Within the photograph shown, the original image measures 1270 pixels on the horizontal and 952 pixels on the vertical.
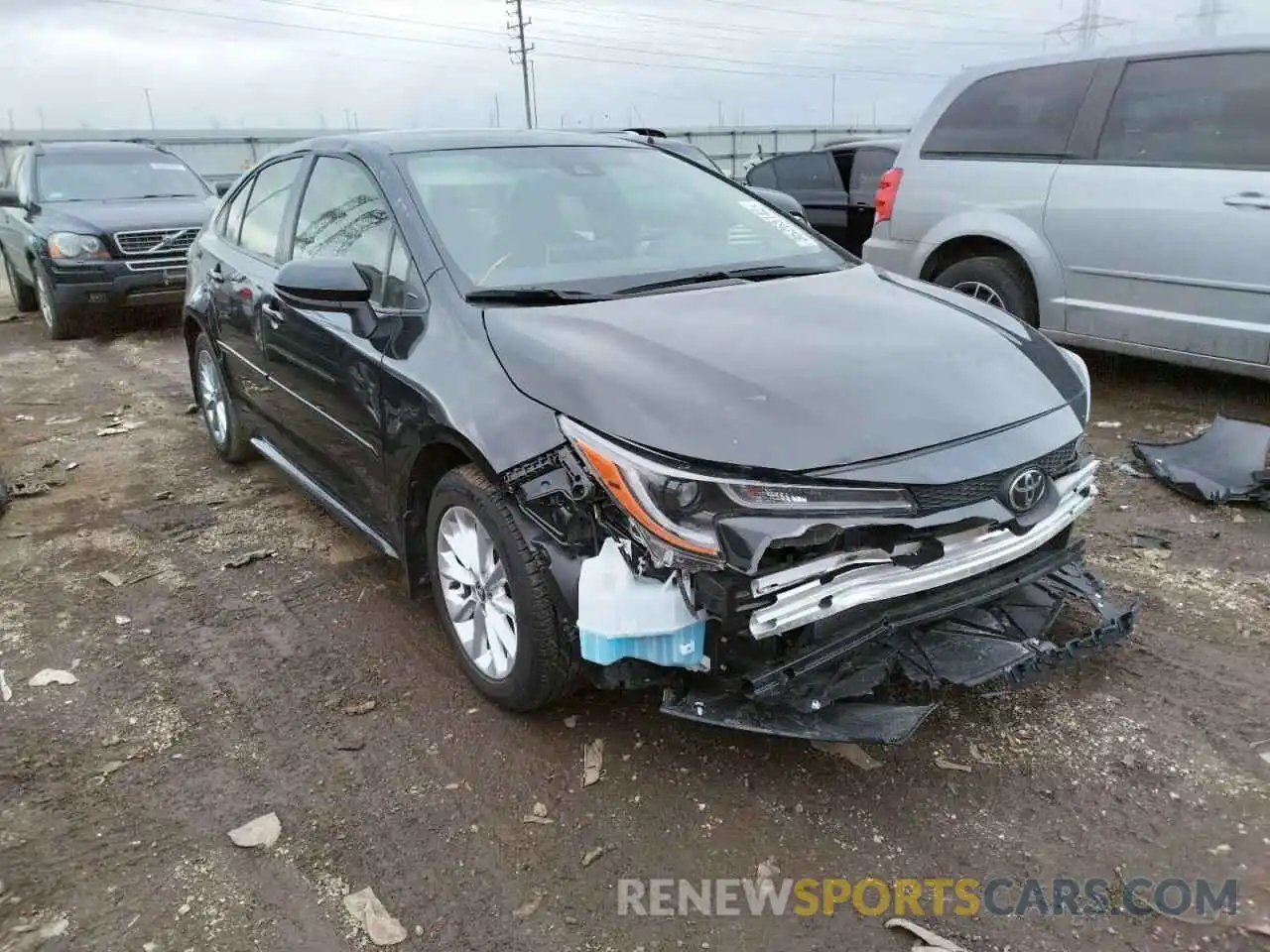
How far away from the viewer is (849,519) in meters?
2.30

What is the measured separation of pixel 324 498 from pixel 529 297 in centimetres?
146

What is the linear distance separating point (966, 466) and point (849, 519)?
1.21 ft

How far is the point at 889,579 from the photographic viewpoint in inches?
92.4

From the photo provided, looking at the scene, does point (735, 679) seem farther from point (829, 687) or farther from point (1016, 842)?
point (1016, 842)

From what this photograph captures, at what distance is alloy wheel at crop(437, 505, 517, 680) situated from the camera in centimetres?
281

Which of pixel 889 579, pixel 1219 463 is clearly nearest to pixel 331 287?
pixel 889 579

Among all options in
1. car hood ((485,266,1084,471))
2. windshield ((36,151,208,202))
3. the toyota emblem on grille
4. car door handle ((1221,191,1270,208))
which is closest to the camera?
car hood ((485,266,1084,471))

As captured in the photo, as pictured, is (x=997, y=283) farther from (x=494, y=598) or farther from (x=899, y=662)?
(x=494, y=598)

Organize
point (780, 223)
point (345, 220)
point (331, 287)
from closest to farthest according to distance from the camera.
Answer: point (331, 287)
point (345, 220)
point (780, 223)

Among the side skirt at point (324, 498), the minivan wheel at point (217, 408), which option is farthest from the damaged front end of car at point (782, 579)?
the minivan wheel at point (217, 408)

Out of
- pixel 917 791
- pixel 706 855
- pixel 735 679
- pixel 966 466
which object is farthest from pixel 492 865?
pixel 966 466

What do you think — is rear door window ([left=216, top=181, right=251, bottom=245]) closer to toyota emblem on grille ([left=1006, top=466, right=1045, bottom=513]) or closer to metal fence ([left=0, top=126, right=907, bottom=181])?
toyota emblem on grille ([left=1006, top=466, right=1045, bottom=513])

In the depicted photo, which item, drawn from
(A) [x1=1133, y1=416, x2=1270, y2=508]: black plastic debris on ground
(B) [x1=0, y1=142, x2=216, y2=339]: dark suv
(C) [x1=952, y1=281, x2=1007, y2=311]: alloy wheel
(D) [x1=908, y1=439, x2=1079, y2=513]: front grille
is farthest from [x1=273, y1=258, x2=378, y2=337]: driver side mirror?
(B) [x1=0, y1=142, x2=216, y2=339]: dark suv

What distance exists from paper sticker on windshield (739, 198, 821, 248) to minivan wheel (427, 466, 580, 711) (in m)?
1.75
